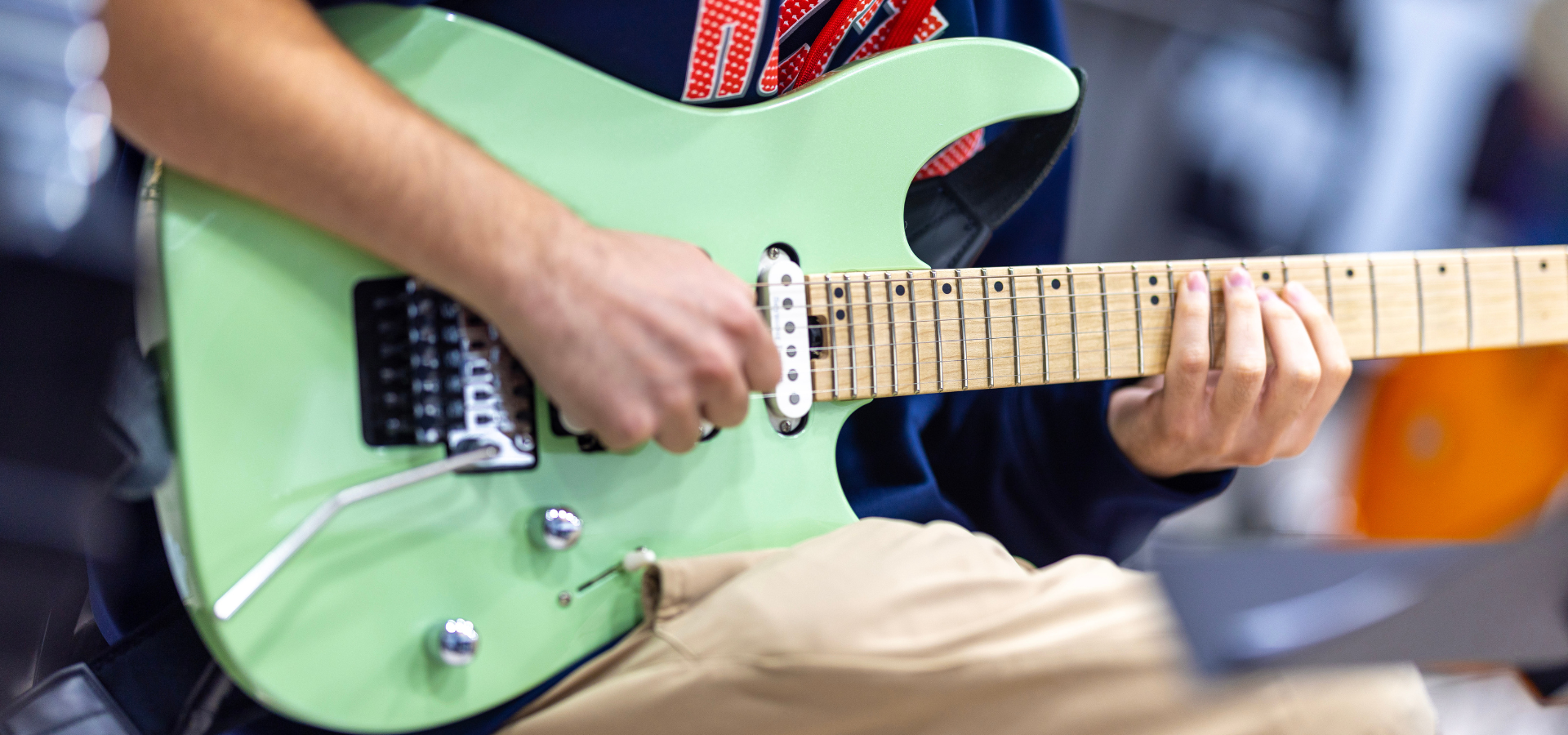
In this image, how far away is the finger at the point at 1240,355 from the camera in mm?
744

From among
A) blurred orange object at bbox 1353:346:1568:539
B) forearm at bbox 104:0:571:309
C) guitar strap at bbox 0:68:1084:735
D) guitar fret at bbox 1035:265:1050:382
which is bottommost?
blurred orange object at bbox 1353:346:1568:539

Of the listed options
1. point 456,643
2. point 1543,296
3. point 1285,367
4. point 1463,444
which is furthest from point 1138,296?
point 1463,444

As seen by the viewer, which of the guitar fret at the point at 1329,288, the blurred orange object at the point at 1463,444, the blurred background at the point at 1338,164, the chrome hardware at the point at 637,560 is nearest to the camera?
the chrome hardware at the point at 637,560

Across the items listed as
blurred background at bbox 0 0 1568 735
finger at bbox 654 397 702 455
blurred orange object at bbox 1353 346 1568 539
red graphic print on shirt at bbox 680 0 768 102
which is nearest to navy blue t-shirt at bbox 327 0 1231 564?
red graphic print on shirt at bbox 680 0 768 102

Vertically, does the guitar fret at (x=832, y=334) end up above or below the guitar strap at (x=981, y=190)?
below

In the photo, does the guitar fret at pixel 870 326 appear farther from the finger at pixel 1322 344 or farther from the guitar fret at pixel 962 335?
the finger at pixel 1322 344

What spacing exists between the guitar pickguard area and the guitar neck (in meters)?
0.21

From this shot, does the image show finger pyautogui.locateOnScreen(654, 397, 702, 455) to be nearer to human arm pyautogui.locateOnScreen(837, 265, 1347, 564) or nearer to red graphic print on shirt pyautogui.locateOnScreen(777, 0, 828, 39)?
human arm pyautogui.locateOnScreen(837, 265, 1347, 564)

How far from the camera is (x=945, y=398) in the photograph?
870mm

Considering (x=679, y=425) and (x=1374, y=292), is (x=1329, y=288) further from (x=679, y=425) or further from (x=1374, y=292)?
(x=679, y=425)

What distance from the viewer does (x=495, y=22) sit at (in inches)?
24.0

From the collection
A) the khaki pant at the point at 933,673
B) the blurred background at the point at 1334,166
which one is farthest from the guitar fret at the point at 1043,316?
the blurred background at the point at 1334,166

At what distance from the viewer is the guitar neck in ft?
2.20

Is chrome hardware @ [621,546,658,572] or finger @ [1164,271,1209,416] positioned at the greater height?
finger @ [1164,271,1209,416]
